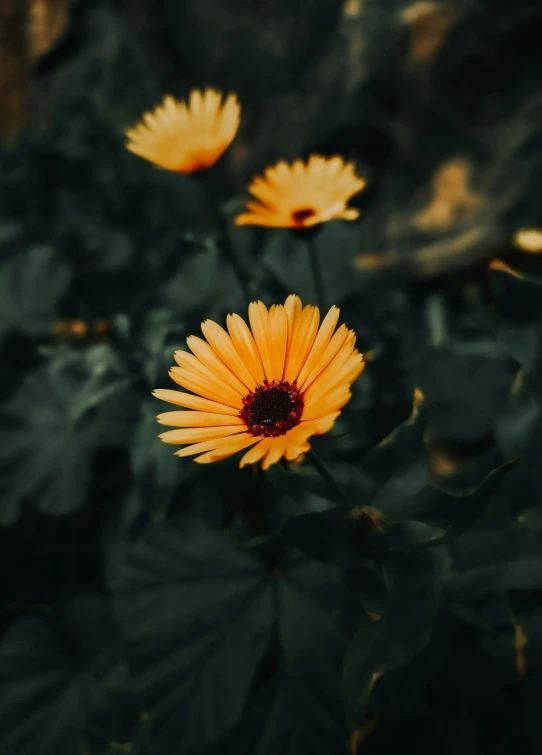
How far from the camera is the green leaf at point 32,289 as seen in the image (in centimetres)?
170

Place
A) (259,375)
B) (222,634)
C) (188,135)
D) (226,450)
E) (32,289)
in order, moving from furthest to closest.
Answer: (32,289), (188,135), (222,634), (259,375), (226,450)

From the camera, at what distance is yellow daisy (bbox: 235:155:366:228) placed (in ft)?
3.74

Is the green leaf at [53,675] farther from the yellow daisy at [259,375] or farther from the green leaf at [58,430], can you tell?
the yellow daisy at [259,375]

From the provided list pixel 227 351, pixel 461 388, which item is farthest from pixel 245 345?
pixel 461 388

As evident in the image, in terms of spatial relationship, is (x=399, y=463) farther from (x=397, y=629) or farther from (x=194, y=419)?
(x=194, y=419)

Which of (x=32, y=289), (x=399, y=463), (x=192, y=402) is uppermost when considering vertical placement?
(x=32, y=289)

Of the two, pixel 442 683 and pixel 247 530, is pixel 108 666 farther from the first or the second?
pixel 442 683

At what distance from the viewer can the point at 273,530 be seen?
1.14 metres

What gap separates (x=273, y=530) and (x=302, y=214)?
21.9 inches

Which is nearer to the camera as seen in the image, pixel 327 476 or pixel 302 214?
pixel 327 476

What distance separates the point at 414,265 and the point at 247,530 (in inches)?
40.4

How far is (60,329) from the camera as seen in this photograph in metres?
1.71

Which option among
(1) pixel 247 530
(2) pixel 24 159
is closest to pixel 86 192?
(2) pixel 24 159

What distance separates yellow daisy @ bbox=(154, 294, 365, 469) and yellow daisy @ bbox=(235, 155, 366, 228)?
0.26m
